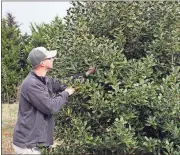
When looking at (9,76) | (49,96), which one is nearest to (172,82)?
(49,96)

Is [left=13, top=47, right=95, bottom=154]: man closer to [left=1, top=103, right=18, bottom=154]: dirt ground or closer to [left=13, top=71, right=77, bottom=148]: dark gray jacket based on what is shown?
[left=13, top=71, right=77, bottom=148]: dark gray jacket

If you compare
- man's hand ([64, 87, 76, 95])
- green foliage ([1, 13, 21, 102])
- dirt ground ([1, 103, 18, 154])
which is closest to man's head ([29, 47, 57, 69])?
man's hand ([64, 87, 76, 95])

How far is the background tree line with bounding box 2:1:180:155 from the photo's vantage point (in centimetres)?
453

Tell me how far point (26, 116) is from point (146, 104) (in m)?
1.33

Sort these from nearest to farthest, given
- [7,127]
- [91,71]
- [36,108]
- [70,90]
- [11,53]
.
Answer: [36,108], [70,90], [91,71], [7,127], [11,53]

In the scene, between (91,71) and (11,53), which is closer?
(91,71)

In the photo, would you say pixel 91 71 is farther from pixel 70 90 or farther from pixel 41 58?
pixel 41 58

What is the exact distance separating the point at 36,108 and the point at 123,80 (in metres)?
1.03

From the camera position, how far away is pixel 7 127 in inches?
409

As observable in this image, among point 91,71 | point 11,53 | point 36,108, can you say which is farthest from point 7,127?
point 36,108

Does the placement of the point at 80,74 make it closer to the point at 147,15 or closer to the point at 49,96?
the point at 49,96

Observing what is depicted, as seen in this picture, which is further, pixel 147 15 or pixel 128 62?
pixel 147 15

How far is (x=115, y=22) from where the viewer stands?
5078mm

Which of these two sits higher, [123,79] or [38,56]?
[38,56]
